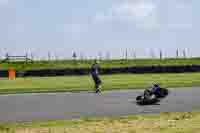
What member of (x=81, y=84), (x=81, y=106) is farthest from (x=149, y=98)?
(x=81, y=84)

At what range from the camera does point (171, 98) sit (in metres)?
20.9

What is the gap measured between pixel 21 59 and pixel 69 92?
110ft

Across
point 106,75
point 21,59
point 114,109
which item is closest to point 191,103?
point 114,109

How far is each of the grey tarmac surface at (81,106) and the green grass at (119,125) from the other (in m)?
1.20

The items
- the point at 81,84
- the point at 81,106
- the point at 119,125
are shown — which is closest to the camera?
the point at 119,125

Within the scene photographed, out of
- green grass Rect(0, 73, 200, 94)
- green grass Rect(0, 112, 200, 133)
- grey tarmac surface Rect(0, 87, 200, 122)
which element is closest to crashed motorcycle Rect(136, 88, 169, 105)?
grey tarmac surface Rect(0, 87, 200, 122)

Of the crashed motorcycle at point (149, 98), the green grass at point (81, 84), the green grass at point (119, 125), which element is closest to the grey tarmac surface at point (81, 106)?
the crashed motorcycle at point (149, 98)

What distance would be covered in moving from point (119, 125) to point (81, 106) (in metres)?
5.28

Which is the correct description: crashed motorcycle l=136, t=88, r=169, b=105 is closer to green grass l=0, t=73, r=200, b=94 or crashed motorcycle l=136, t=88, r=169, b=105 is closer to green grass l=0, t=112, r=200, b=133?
green grass l=0, t=112, r=200, b=133

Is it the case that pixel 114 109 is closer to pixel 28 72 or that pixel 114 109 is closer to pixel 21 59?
pixel 28 72

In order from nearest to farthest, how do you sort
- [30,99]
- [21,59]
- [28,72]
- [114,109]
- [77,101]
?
[114,109]
[77,101]
[30,99]
[28,72]
[21,59]

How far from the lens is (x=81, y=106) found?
1817 centimetres

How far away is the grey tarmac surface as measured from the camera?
1582 centimetres

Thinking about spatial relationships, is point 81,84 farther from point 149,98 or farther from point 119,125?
point 119,125
